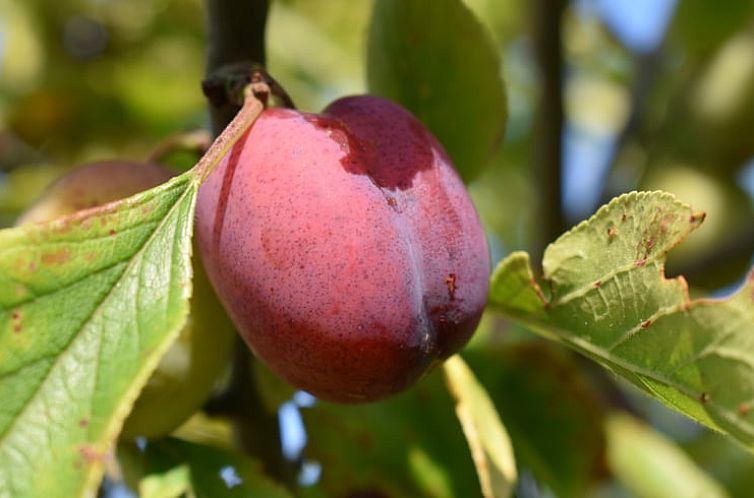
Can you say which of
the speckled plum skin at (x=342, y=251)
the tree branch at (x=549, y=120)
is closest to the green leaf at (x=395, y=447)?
the speckled plum skin at (x=342, y=251)

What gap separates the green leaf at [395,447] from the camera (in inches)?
40.8

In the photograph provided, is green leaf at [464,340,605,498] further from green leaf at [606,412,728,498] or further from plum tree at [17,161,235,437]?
plum tree at [17,161,235,437]

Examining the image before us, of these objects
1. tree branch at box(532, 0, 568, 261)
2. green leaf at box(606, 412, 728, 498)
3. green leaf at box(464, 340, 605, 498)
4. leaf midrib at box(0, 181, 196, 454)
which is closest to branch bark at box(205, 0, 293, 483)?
leaf midrib at box(0, 181, 196, 454)

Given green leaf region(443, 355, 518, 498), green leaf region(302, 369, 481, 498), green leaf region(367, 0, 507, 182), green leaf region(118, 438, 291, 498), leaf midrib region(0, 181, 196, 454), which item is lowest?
green leaf region(302, 369, 481, 498)

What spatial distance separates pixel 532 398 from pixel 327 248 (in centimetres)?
54

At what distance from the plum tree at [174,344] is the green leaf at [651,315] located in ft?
0.81

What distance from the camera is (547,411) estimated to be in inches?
45.4

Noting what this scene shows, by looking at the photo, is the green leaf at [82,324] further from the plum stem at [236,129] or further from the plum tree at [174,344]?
the plum tree at [174,344]

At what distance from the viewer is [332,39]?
2.17 metres

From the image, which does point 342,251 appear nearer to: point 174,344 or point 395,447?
point 174,344

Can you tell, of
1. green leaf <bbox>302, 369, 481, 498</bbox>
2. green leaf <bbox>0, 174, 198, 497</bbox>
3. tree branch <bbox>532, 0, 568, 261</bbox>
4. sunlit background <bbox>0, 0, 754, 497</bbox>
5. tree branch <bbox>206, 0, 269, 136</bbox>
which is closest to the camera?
green leaf <bbox>0, 174, 198, 497</bbox>

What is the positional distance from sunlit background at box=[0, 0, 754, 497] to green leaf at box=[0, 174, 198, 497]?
34.7 inches

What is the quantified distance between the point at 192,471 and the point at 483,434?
23 centimetres

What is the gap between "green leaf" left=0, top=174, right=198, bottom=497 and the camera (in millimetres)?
603
